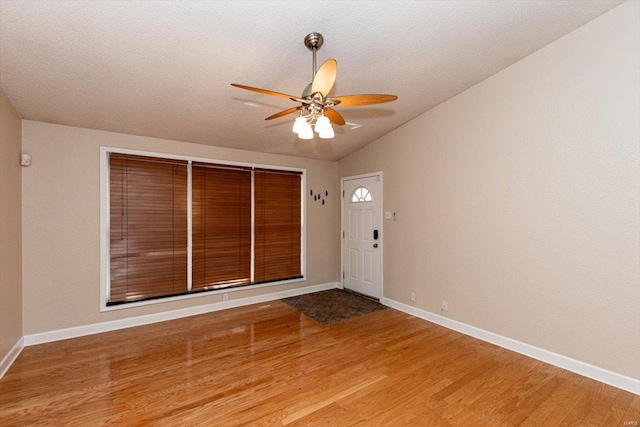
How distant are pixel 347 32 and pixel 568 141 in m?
2.31

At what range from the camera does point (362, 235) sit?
4.94 m

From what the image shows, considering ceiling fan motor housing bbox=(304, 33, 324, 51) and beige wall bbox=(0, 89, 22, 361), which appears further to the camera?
beige wall bbox=(0, 89, 22, 361)

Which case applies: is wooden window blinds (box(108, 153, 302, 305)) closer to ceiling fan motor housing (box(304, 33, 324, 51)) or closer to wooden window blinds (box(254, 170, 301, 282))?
wooden window blinds (box(254, 170, 301, 282))

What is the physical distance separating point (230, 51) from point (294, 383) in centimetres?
290

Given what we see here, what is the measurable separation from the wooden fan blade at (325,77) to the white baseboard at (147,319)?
3.55 metres

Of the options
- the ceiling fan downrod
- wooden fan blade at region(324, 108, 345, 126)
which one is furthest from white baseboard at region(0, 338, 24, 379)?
the ceiling fan downrod

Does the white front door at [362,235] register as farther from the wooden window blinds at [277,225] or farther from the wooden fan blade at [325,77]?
the wooden fan blade at [325,77]

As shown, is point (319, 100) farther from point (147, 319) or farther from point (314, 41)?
point (147, 319)

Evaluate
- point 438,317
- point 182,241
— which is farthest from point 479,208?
point 182,241

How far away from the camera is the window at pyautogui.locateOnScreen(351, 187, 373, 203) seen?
4838 millimetres

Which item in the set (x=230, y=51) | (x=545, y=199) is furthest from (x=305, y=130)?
(x=545, y=199)

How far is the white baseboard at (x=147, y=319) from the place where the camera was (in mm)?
3158

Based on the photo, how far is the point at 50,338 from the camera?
3168 mm

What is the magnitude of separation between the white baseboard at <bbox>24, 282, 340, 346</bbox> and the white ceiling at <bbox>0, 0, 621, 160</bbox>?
7.96 feet
